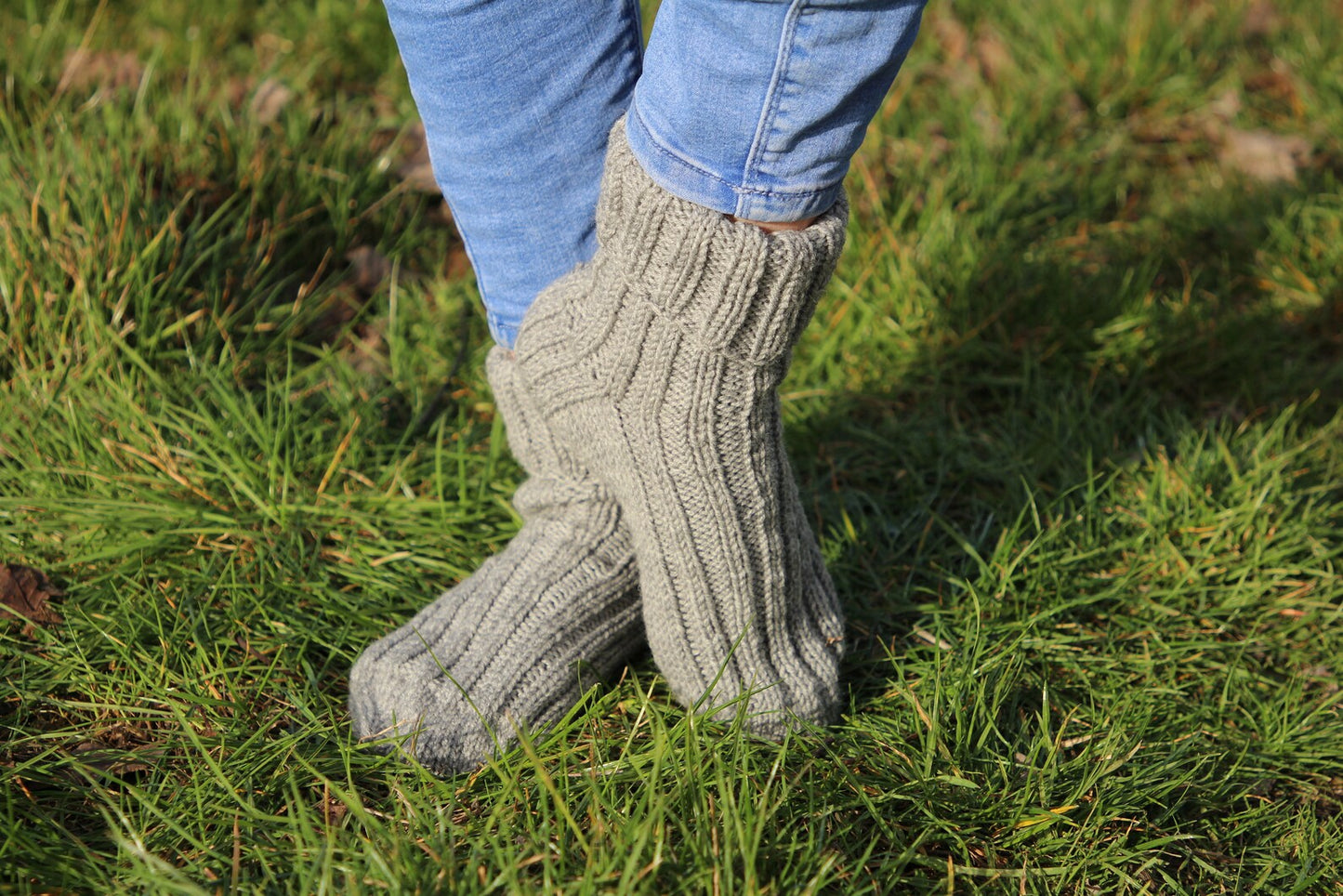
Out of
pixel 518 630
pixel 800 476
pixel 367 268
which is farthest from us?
pixel 367 268

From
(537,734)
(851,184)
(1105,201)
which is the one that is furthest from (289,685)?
(1105,201)

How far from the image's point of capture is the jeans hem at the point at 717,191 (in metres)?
0.93

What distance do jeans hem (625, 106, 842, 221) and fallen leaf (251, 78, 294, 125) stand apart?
142 centimetres

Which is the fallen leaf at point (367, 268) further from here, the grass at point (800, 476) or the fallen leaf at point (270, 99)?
the fallen leaf at point (270, 99)

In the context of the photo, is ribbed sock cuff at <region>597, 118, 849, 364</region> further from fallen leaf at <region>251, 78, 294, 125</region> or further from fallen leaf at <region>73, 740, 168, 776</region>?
fallen leaf at <region>251, 78, 294, 125</region>

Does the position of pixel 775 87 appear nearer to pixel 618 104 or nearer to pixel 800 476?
pixel 618 104

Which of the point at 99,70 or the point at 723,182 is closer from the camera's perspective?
the point at 723,182

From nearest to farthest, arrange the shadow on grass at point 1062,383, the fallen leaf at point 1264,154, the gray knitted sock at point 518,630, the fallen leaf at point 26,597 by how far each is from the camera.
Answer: the gray knitted sock at point 518,630 → the fallen leaf at point 26,597 → the shadow on grass at point 1062,383 → the fallen leaf at point 1264,154

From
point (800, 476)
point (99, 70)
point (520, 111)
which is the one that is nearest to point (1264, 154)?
point (800, 476)

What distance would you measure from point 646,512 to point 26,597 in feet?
2.55

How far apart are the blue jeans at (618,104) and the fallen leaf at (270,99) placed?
3.75 ft

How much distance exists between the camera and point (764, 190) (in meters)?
0.92

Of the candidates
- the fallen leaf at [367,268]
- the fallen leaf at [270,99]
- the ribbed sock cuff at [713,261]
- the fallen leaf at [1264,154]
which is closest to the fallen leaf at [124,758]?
the ribbed sock cuff at [713,261]

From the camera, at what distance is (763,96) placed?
0.85 meters
